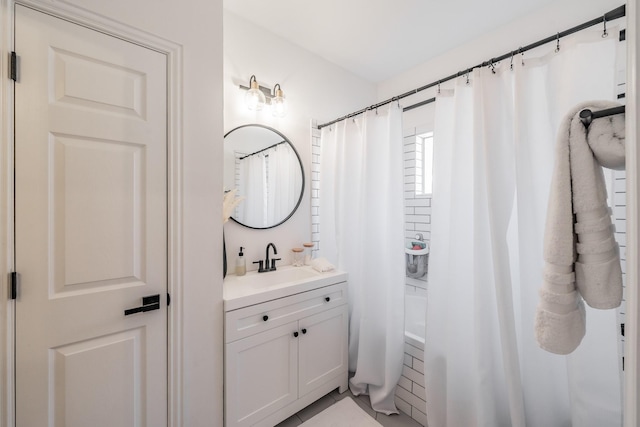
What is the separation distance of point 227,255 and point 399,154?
56.3 inches

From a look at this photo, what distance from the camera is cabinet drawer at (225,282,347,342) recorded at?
1.34 meters

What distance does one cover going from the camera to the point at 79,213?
0.98m

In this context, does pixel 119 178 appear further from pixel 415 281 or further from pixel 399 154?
pixel 415 281

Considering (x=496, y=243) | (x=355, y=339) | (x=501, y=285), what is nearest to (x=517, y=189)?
(x=496, y=243)

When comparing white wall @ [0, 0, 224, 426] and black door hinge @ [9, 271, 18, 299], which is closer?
black door hinge @ [9, 271, 18, 299]

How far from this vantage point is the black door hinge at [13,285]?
862mm

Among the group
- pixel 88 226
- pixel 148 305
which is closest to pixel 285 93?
pixel 88 226

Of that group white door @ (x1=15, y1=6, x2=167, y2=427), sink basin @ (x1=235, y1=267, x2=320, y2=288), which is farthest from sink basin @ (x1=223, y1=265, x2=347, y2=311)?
white door @ (x1=15, y1=6, x2=167, y2=427)

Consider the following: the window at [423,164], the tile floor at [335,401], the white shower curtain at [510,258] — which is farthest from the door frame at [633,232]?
the window at [423,164]

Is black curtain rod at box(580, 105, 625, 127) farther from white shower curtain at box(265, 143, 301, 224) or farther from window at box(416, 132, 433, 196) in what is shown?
window at box(416, 132, 433, 196)

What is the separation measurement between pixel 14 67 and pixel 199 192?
2.33 ft

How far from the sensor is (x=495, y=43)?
1.93 meters

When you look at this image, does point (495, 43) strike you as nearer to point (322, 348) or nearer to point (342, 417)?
point (322, 348)

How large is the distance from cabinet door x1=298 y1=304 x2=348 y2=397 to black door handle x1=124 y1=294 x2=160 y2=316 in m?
0.85
